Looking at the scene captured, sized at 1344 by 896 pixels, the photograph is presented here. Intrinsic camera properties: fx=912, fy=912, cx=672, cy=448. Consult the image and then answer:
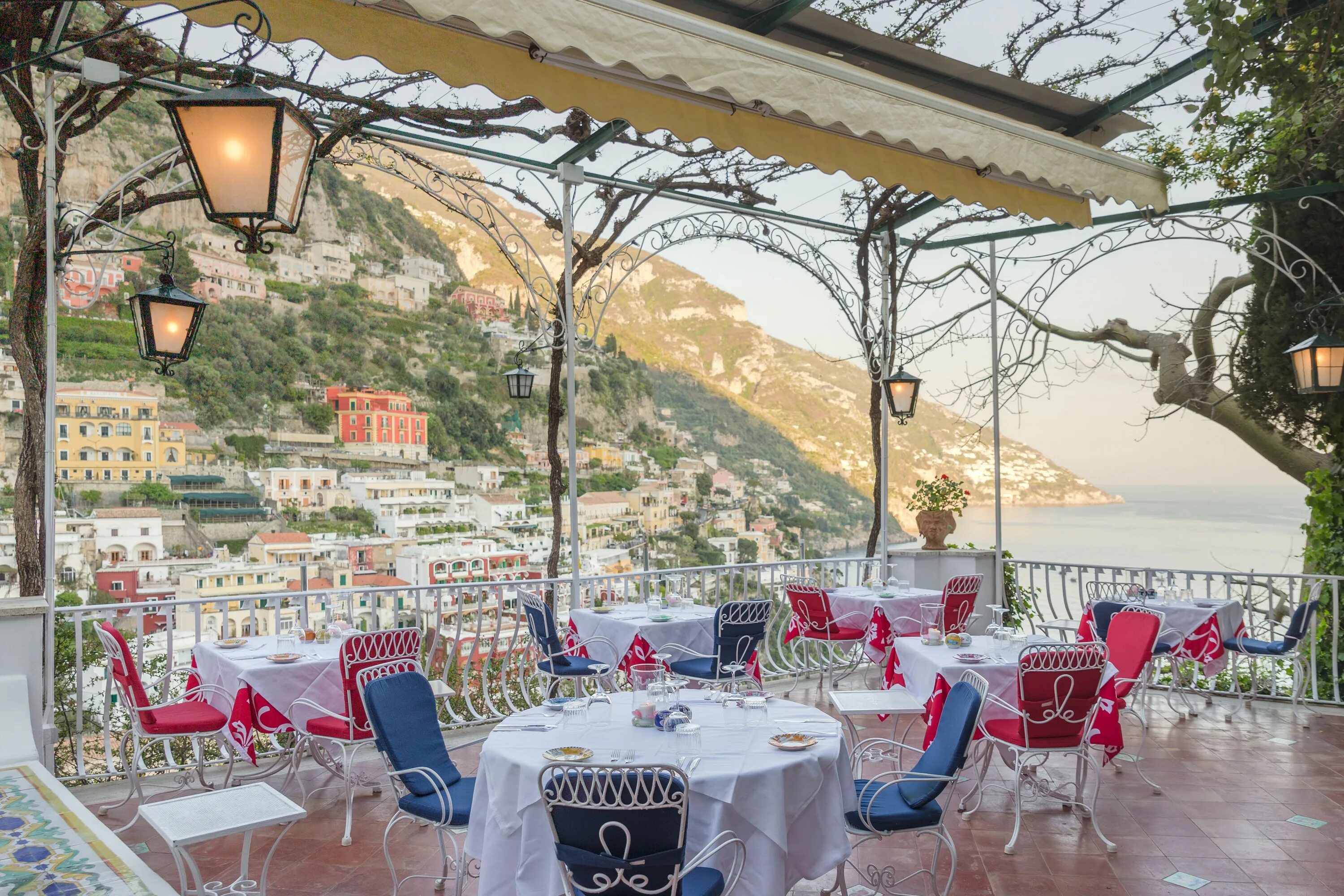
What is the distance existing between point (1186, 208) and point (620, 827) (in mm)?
6841

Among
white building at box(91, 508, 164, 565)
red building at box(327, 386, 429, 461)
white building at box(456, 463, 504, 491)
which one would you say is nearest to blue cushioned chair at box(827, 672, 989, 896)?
white building at box(91, 508, 164, 565)

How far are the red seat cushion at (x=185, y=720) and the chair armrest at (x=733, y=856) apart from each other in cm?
292

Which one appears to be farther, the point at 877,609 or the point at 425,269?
the point at 425,269

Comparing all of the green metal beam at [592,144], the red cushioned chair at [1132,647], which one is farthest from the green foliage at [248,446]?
the red cushioned chair at [1132,647]

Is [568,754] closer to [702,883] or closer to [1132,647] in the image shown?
[702,883]

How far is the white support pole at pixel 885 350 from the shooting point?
852cm

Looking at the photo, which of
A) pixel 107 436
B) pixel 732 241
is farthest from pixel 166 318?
pixel 107 436

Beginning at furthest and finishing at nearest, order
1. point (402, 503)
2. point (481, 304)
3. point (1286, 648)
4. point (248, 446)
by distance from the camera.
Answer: point (481, 304), point (402, 503), point (248, 446), point (1286, 648)

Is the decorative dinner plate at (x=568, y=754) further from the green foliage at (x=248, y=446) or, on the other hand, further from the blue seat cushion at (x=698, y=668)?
the green foliage at (x=248, y=446)

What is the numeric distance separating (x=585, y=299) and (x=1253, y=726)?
5.64 m

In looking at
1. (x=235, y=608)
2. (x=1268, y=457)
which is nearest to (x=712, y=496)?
(x=235, y=608)

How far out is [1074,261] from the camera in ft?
24.4

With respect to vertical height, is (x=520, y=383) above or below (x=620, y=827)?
above

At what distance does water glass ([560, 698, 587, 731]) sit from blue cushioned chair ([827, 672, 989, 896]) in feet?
3.32
